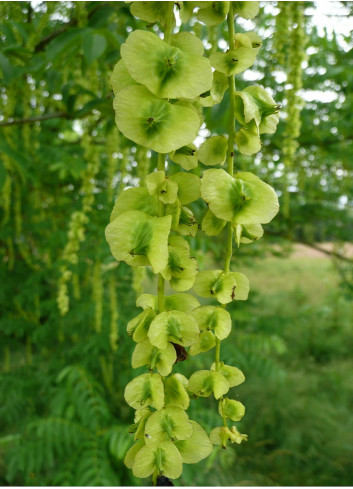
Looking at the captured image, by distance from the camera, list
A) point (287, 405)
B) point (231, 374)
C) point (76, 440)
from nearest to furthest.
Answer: point (231, 374), point (76, 440), point (287, 405)

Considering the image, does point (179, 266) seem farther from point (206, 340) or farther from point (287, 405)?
point (287, 405)

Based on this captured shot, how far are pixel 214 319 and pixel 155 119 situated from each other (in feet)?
0.60

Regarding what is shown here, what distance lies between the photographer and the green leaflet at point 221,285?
410 millimetres

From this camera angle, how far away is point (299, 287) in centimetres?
676

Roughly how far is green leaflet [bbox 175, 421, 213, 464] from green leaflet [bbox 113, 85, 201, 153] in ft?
0.79

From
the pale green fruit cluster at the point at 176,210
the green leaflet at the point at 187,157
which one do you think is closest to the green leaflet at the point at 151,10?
the pale green fruit cluster at the point at 176,210

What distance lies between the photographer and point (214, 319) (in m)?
0.41

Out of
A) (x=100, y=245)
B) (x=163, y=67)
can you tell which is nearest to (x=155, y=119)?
(x=163, y=67)

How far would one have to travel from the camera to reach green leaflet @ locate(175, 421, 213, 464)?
40 cm

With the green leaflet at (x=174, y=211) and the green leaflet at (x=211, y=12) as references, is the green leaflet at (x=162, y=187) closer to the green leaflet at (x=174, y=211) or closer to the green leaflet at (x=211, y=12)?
the green leaflet at (x=174, y=211)

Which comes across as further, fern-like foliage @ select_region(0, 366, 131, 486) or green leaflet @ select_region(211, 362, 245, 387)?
fern-like foliage @ select_region(0, 366, 131, 486)

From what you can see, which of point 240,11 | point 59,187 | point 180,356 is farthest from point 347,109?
point 180,356

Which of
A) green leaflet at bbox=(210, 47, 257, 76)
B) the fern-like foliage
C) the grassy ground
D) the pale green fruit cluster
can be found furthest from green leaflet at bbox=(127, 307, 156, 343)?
the grassy ground

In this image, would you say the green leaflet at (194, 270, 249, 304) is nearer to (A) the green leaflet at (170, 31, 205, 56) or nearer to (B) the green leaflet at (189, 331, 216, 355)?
(B) the green leaflet at (189, 331, 216, 355)
